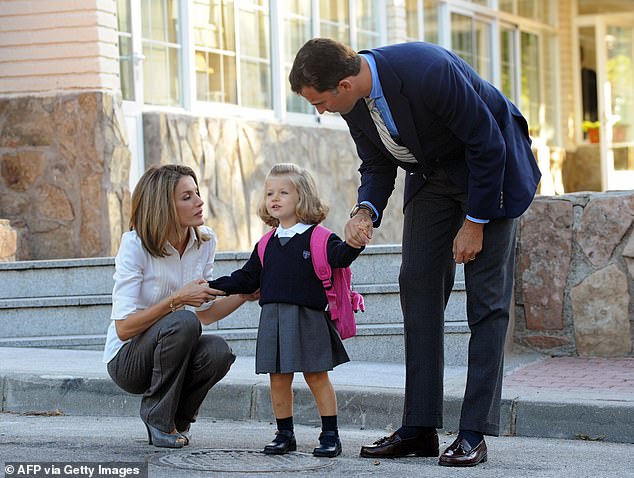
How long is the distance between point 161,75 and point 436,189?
6.02m

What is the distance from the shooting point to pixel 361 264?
7.48 m

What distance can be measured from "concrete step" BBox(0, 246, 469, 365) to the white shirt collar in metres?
2.18

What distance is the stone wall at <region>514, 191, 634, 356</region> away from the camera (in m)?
6.91

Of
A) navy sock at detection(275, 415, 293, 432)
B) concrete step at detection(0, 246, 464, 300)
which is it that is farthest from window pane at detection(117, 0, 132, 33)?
navy sock at detection(275, 415, 293, 432)

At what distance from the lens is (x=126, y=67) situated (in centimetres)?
988

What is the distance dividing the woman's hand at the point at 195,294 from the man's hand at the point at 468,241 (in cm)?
94

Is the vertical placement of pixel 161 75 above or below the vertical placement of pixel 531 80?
below

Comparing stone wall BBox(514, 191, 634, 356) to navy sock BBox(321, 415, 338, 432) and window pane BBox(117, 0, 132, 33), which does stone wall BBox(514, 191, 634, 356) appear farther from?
window pane BBox(117, 0, 132, 33)

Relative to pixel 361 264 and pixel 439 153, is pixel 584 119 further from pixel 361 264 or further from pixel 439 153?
pixel 439 153

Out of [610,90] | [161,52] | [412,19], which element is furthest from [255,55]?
[610,90]

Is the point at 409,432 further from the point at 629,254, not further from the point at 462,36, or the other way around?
the point at 462,36

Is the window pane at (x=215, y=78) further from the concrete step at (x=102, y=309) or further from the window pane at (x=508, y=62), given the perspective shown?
the window pane at (x=508, y=62)

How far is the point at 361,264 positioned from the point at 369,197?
8.84 ft

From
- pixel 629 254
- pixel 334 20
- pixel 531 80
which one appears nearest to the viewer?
pixel 629 254
